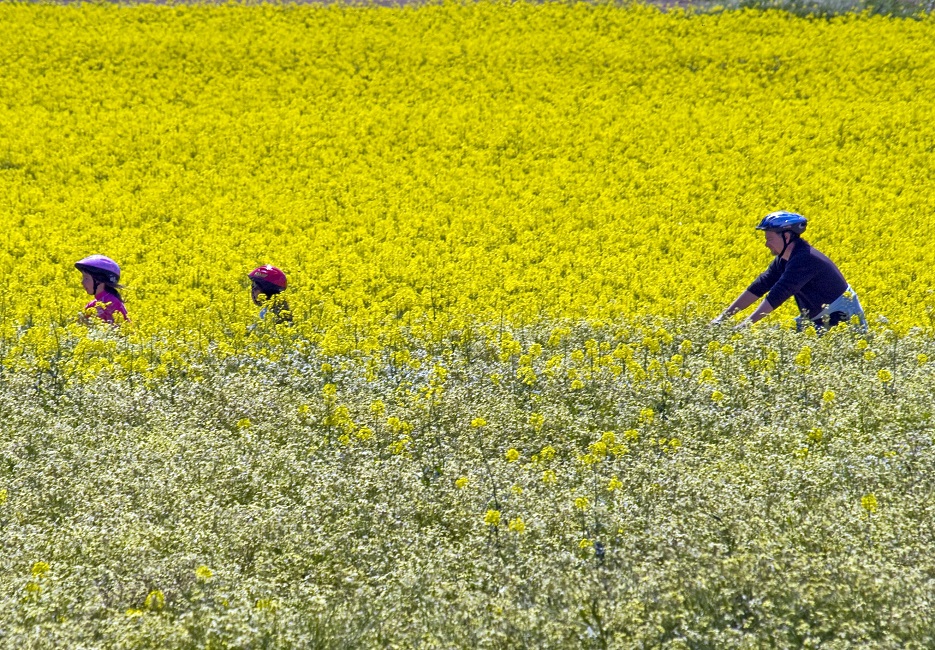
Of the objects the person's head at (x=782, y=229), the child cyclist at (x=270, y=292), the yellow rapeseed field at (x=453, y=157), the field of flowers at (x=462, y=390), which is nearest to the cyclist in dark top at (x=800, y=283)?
the person's head at (x=782, y=229)

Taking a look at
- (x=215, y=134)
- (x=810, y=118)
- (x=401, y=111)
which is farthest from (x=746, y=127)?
(x=215, y=134)

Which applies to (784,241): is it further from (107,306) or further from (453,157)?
(453,157)

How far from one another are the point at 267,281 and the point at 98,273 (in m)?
1.29

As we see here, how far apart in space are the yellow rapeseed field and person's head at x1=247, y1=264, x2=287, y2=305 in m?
0.52

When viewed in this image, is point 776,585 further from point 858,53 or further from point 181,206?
point 858,53

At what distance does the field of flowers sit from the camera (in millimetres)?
3551

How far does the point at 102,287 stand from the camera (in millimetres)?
7406

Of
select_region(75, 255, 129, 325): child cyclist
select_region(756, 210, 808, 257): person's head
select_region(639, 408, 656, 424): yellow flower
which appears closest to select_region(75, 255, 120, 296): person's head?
select_region(75, 255, 129, 325): child cyclist

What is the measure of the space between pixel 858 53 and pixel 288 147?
41.0 feet

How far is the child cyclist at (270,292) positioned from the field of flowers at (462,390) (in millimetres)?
195

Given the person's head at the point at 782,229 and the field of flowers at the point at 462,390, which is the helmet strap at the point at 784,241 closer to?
the person's head at the point at 782,229

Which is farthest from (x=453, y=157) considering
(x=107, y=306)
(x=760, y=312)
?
(x=760, y=312)

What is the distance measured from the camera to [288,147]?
15.7 m

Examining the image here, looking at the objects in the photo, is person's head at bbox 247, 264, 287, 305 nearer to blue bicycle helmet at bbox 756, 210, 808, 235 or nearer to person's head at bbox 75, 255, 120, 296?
person's head at bbox 75, 255, 120, 296
